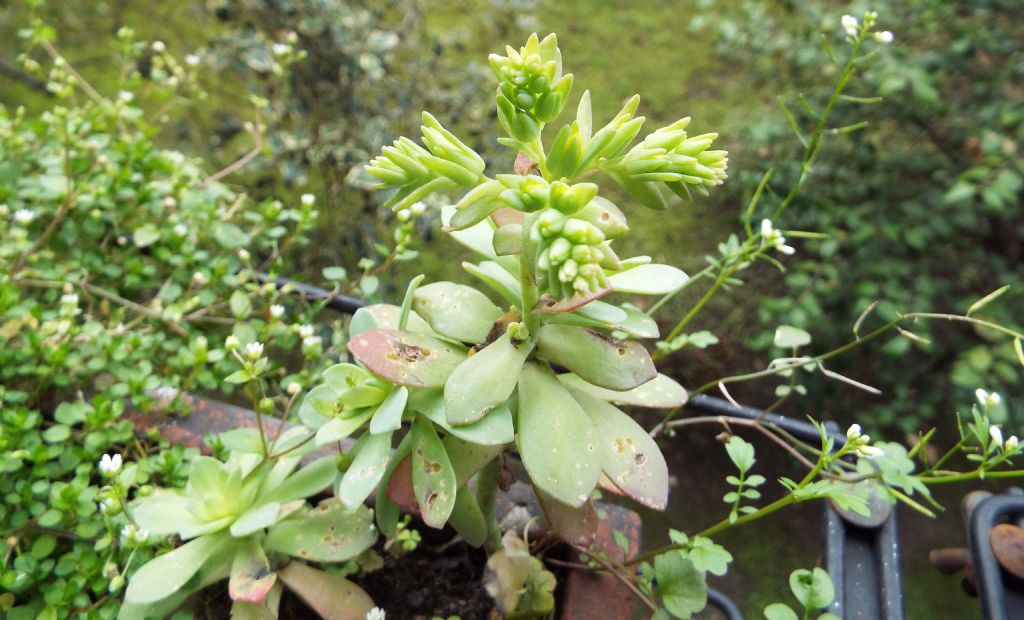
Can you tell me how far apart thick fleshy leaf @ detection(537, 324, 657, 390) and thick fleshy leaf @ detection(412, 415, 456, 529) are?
12 cm

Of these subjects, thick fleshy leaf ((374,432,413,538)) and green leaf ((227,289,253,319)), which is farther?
green leaf ((227,289,253,319))

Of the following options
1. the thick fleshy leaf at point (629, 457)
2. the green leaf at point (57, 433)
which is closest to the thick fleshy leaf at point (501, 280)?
the thick fleshy leaf at point (629, 457)

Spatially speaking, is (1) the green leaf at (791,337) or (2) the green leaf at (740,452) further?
(1) the green leaf at (791,337)

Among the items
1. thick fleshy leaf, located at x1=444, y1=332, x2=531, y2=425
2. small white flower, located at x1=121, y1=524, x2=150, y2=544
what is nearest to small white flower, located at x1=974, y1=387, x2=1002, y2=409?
thick fleshy leaf, located at x1=444, y1=332, x2=531, y2=425

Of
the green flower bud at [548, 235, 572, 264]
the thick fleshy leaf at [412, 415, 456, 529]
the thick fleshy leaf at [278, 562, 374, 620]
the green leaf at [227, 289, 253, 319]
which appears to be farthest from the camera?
the green leaf at [227, 289, 253, 319]

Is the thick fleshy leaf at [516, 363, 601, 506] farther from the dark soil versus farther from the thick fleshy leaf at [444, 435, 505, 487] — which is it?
the dark soil

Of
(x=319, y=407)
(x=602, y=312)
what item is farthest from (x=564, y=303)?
(x=319, y=407)

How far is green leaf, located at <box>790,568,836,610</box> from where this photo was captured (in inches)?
23.1

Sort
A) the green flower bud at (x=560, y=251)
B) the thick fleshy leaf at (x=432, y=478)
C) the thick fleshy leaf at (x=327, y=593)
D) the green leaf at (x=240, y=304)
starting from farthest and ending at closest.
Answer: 1. the green leaf at (x=240, y=304)
2. the thick fleshy leaf at (x=327, y=593)
3. the thick fleshy leaf at (x=432, y=478)
4. the green flower bud at (x=560, y=251)

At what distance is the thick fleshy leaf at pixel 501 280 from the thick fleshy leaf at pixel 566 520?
178 millimetres

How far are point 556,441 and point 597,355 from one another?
79 mm

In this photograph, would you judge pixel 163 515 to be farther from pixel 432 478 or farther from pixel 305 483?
pixel 432 478

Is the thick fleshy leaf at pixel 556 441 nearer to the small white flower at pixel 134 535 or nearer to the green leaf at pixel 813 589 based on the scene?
the green leaf at pixel 813 589

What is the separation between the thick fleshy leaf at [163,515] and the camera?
63cm
